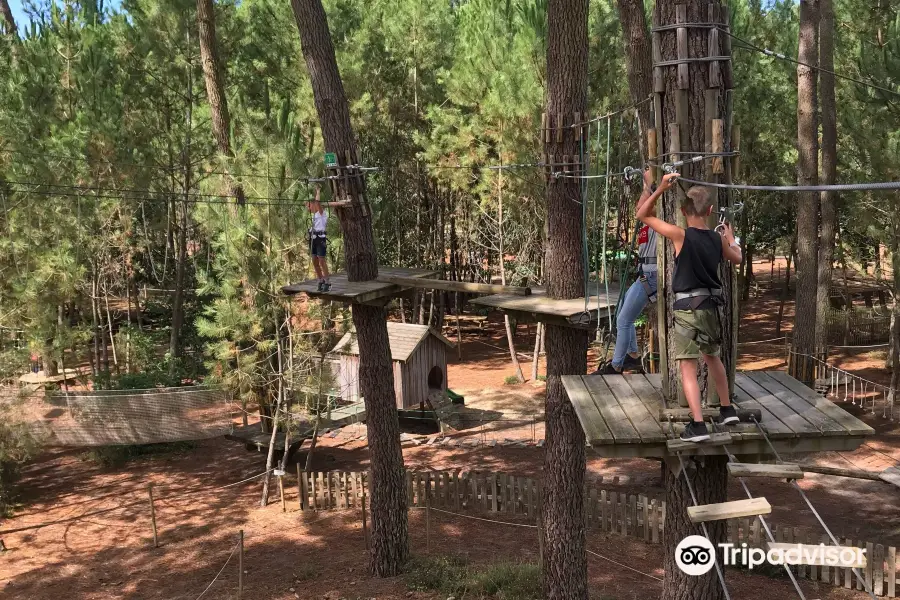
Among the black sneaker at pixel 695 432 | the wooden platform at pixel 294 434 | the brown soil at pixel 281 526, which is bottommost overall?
the brown soil at pixel 281 526

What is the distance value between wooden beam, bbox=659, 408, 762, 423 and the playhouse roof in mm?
11617

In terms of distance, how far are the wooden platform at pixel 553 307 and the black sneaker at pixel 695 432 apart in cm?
209

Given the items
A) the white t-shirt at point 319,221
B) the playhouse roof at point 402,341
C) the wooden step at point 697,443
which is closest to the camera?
the wooden step at point 697,443

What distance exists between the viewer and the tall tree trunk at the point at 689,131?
13.4 ft

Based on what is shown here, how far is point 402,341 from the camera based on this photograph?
1612 centimetres

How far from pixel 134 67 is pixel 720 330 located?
59.0ft

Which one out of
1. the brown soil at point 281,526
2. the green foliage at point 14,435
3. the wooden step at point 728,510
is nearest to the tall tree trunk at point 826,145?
the brown soil at point 281,526

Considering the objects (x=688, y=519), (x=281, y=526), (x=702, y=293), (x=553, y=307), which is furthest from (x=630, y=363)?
(x=281, y=526)

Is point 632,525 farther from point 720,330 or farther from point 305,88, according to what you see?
point 305,88

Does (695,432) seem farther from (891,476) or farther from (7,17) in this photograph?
(7,17)

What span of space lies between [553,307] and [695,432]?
251 cm

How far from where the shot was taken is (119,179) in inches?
618

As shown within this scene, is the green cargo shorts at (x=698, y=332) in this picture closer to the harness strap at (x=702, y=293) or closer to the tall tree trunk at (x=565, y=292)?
the harness strap at (x=702, y=293)

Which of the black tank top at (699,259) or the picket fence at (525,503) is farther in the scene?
the picket fence at (525,503)
